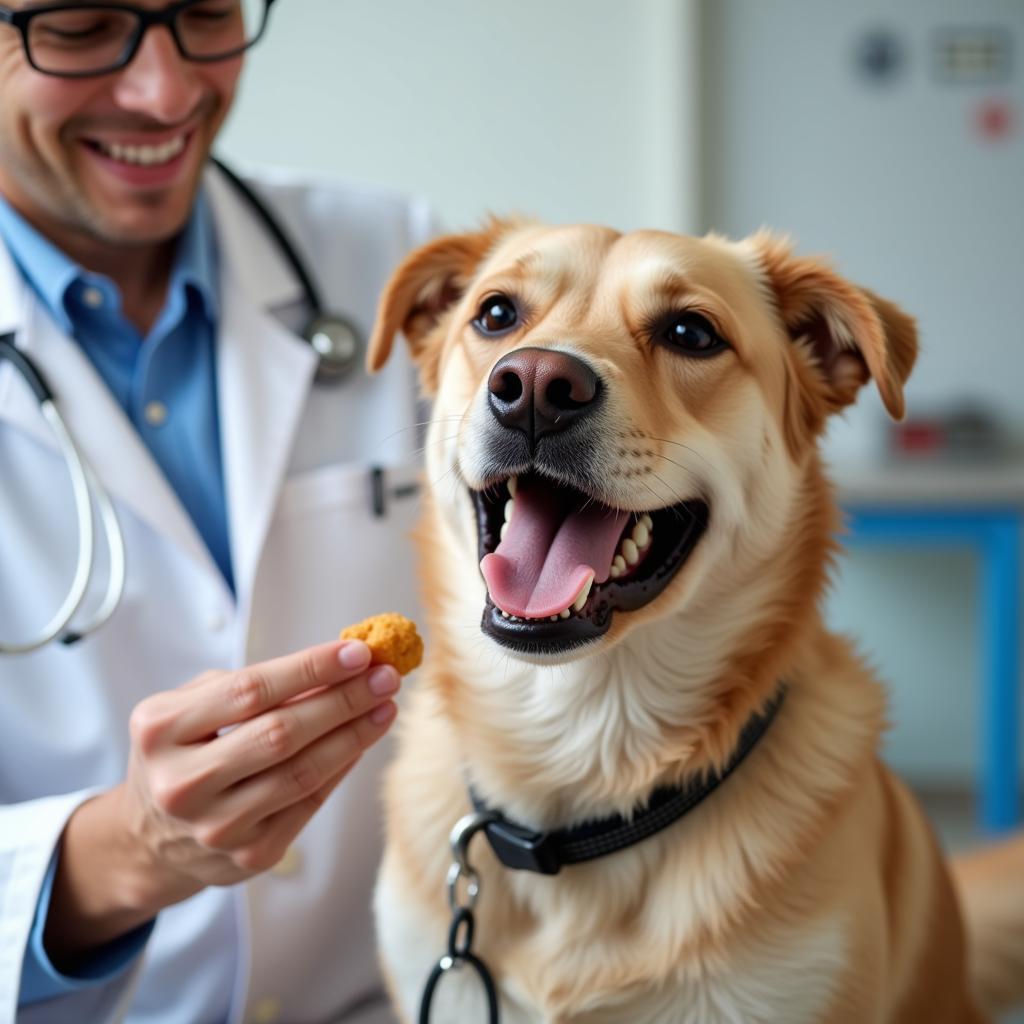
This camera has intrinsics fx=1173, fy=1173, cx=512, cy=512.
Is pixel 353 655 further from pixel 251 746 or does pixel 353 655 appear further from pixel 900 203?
pixel 900 203

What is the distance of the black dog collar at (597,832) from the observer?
1.02m

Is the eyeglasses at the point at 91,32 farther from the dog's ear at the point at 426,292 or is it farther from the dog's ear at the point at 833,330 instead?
the dog's ear at the point at 833,330

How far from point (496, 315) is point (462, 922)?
567 mm

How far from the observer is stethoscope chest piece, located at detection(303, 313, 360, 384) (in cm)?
148

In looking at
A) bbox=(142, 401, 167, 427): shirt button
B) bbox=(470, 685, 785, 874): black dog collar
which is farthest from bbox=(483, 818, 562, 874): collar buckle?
bbox=(142, 401, 167, 427): shirt button

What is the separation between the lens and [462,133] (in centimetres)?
372

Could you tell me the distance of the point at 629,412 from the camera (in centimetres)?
97

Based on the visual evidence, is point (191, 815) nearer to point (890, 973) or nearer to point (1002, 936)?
point (890, 973)

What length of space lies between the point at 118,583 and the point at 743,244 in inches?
29.1

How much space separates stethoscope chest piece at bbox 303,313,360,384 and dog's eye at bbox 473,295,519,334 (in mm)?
363

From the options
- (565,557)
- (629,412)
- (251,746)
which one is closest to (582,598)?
(565,557)

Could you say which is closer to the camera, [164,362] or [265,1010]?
[265,1010]

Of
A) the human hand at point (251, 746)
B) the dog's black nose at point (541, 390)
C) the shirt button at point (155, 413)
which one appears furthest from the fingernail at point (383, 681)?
the shirt button at point (155, 413)

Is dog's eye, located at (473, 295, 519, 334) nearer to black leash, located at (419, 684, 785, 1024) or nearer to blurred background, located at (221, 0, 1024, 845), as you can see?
black leash, located at (419, 684, 785, 1024)
